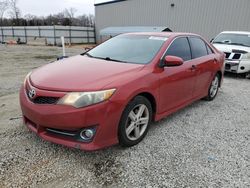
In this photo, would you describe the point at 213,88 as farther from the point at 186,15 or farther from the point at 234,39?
the point at 186,15

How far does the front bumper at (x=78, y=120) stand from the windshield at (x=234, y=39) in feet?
25.3

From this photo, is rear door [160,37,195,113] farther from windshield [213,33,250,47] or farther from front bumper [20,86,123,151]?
windshield [213,33,250,47]

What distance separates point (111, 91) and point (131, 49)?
136 centimetres

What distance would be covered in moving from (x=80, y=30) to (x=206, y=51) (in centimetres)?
2772

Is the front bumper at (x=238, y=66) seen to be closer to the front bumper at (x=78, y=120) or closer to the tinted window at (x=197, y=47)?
the tinted window at (x=197, y=47)

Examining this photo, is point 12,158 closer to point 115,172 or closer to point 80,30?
point 115,172

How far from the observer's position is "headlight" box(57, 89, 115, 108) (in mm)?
2645

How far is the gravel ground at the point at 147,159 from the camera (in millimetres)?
2586

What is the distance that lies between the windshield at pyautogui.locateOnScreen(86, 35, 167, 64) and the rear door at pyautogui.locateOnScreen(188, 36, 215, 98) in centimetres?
88

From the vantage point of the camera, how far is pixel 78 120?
2633 millimetres

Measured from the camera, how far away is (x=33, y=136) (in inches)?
135

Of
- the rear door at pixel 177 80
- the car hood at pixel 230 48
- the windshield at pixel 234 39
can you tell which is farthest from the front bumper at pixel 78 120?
the windshield at pixel 234 39

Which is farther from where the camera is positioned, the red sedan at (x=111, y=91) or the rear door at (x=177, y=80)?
the rear door at (x=177, y=80)

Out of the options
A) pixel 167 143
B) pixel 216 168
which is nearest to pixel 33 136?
pixel 167 143
